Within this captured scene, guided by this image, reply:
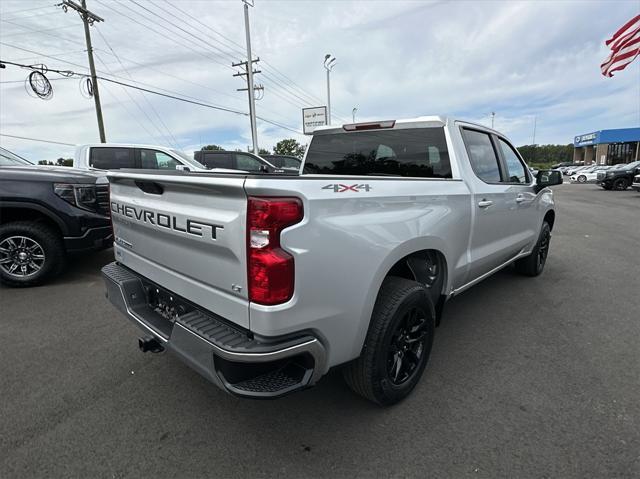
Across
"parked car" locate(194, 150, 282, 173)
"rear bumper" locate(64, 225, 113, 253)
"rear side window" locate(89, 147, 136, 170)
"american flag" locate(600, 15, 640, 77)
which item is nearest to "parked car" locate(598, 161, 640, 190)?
"american flag" locate(600, 15, 640, 77)

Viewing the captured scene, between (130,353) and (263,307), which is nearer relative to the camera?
(263,307)

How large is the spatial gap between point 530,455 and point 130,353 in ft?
9.41

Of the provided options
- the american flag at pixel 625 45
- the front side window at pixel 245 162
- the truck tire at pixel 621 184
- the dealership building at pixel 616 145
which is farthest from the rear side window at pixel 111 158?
the dealership building at pixel 616 145

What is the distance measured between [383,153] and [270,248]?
204 centimetres

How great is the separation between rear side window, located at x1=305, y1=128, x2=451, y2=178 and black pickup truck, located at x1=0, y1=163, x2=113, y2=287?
9.49 ft

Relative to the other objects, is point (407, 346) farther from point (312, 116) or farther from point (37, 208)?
point (312, 116)

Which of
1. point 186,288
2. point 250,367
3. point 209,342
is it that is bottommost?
point 250,367

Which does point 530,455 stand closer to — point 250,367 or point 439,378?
point 439,378

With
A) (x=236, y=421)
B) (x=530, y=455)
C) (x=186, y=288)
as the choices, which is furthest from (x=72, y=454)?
(x=530, y=455)

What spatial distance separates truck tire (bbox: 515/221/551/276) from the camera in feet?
16.2

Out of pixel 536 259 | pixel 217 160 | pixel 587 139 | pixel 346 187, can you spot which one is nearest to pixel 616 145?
pixel 587 139

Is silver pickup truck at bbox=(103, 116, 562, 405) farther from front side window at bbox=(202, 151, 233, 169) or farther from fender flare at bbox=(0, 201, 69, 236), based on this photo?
front side window at bbox=(202, 151, 233, 169)

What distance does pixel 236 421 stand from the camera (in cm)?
233

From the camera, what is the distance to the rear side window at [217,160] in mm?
12500
